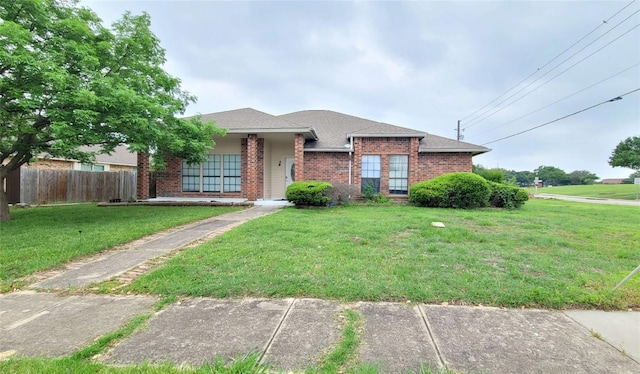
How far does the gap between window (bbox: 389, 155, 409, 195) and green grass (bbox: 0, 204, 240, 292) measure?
839 centimetres

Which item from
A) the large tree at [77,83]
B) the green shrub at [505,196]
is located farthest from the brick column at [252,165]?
the green shrub at [505,196]

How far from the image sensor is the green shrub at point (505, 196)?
12.1m

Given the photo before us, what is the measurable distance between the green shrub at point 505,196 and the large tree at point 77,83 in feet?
40.2

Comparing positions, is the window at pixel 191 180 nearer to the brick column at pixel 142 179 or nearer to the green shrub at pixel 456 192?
the brick column at pixel 142 179

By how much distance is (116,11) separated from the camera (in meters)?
9.30

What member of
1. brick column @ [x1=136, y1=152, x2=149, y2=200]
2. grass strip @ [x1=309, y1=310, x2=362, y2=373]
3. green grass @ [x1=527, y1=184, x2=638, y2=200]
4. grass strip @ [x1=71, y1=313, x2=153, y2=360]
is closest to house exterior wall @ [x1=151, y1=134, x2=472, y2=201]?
brick column @ [x1=136, y1=152, x2=149, y2=200]

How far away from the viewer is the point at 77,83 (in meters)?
6.77

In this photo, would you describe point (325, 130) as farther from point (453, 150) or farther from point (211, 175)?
point (453, 150)

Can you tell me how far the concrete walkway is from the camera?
2182 mm

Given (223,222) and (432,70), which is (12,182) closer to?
(223,222)

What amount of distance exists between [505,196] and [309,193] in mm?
8526

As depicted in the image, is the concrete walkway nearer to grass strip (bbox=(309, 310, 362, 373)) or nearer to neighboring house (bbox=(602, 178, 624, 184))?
grass strip (bbox=(309, 310, 362, 373))

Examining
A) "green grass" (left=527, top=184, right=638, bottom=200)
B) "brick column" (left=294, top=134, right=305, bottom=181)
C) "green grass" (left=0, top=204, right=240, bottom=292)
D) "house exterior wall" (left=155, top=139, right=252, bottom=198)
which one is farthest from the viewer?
"green grass" (left=527, top=184, right=638, bottom=200)

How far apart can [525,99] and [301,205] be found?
21016 mm
